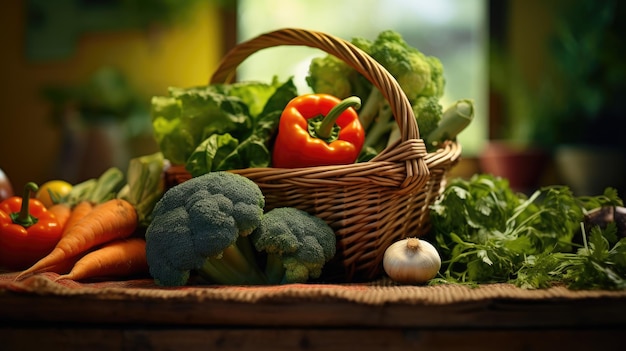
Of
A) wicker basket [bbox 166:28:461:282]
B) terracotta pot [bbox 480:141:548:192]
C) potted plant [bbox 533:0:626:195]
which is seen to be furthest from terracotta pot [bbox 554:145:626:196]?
wicker basket [bbox 166:28:461:282]

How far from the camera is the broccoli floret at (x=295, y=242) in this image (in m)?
1.24

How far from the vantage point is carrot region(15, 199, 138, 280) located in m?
1.35

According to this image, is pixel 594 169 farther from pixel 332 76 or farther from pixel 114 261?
pixel 114 261

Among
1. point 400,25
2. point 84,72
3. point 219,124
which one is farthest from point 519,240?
point 84,72

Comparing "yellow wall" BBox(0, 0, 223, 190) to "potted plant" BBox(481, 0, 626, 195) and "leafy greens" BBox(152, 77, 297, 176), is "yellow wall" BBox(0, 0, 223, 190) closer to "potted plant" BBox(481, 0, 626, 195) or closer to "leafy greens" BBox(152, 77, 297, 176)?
"potted plant" BBox(481, 0, 626, 195)

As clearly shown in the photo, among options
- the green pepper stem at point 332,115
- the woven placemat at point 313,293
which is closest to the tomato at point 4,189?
the woven placemat at point 313,293

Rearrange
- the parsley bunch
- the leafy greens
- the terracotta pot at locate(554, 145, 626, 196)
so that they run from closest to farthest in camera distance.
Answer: the parsley bunch, the leafy greens, the terracotta pot at locate(554, 145, 626, 196)

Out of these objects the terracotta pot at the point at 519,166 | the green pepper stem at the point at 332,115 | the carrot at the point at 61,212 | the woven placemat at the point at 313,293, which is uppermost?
the green pepper stem at the point at 332,115

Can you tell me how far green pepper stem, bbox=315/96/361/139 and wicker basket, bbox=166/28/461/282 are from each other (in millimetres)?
59

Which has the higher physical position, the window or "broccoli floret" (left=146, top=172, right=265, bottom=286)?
the window

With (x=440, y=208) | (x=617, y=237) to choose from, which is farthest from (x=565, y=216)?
(x=440, y=208)

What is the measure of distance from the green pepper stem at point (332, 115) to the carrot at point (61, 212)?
25.8 inches

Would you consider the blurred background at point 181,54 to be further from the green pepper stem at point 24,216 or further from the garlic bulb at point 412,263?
the garlic bulb at point 412,263

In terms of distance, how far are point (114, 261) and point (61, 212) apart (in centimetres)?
31
